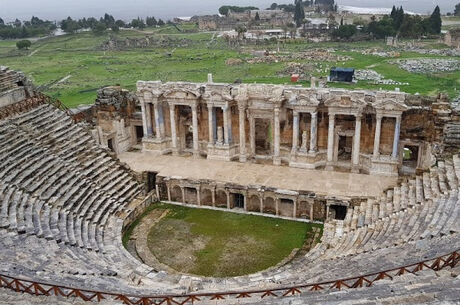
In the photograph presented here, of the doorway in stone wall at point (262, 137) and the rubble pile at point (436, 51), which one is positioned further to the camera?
the rubble pile at point (436, 51)

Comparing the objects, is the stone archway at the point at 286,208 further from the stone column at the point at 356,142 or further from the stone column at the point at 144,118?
the stone column at the point at 144,118

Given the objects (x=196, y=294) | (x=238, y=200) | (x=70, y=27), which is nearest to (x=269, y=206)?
(x=238, y=200)

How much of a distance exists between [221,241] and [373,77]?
42.8 m

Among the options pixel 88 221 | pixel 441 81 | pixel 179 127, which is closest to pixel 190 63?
pixel 441 81

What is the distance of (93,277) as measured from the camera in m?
14.1

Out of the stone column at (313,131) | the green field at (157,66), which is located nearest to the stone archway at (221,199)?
the stone column at (313,131)

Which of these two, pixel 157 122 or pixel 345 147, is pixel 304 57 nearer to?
pixel 345 147

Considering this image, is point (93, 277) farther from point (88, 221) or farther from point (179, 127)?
point (179, 127)

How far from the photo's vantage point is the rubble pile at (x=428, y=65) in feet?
201

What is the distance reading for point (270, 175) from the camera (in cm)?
2567

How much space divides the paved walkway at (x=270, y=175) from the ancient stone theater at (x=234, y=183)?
120 mm

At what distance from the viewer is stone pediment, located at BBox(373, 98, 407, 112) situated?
79.0 ft

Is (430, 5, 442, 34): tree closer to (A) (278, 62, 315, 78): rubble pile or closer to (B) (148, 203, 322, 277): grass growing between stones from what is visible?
(A) (278, 62, 315, 78): rubble pile

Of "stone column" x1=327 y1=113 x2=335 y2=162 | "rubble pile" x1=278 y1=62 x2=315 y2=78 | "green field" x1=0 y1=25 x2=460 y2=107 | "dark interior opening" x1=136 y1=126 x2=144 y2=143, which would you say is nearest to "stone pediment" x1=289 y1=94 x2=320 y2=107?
"stone column" x1=327 y1=113 x2=335 y2=162
